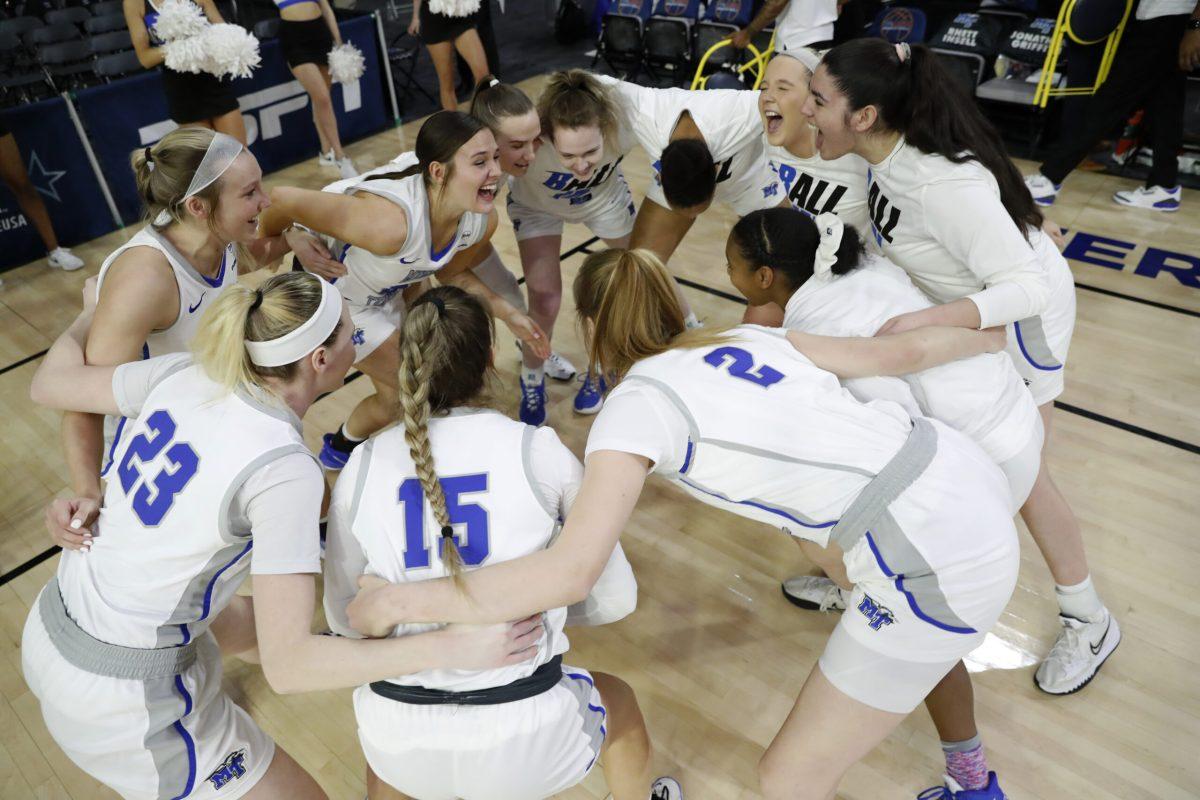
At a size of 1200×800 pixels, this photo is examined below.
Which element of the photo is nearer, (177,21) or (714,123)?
(714,123)

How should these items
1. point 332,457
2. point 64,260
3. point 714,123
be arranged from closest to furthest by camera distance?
point 714,123 < point 332,457 < point 64,260

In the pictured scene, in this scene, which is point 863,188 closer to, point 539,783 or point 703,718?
point 703,718

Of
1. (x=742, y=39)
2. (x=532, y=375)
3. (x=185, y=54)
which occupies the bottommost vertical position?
(x=532, y=375)

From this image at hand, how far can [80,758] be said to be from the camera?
164 cm

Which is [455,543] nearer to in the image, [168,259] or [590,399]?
[168,259]

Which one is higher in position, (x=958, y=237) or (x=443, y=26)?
(x=958, y=237)

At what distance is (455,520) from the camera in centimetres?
148

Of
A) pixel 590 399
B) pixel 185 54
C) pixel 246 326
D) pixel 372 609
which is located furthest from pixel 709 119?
pixel 185 54

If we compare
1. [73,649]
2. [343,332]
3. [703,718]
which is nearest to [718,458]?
[343,332]

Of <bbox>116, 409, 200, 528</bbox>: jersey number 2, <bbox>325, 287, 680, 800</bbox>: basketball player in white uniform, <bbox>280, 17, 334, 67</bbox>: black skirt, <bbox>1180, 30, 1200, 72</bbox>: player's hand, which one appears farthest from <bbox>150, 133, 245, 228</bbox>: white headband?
<bbox>1180, 30, 1200, 72</bbox>: player's hand

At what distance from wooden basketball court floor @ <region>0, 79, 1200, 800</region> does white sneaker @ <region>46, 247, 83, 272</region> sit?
4.35 ft

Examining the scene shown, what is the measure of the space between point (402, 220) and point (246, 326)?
1083mm

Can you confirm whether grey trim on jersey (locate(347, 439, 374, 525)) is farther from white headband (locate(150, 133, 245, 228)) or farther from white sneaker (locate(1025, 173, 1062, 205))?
white sneaker (locate(1025, 173, 1062, 205))

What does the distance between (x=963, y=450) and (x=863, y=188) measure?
1.23m
